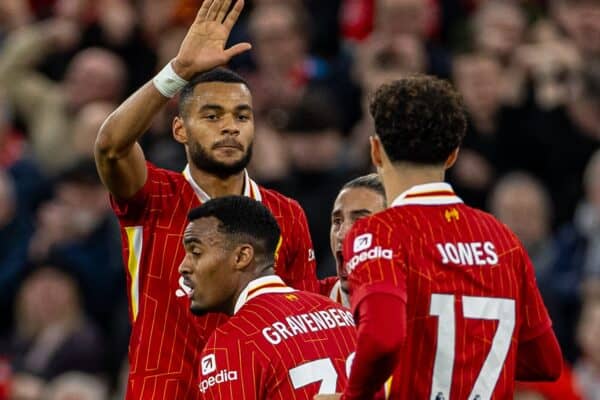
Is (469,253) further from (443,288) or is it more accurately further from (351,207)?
(351,207)

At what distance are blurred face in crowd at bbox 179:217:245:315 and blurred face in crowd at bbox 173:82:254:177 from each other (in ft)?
1.42

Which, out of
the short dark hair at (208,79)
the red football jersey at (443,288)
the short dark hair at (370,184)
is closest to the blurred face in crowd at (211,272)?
the short dark hair at (208,79)

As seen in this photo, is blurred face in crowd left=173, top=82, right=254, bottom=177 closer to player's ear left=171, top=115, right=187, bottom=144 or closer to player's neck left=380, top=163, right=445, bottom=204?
player's ear left=171, top=115, right=187, bottom=144

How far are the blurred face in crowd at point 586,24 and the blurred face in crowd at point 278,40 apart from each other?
2089 millimetres

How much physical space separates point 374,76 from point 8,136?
323 cm

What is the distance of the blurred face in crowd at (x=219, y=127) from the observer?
6.83 m

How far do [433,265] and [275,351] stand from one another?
80 cm

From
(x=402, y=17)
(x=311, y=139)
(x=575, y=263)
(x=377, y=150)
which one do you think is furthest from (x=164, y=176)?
(x=402, y=17)

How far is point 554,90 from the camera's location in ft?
40.3

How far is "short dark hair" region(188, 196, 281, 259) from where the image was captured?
21.3 ft

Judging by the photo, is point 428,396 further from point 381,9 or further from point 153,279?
point 381,9

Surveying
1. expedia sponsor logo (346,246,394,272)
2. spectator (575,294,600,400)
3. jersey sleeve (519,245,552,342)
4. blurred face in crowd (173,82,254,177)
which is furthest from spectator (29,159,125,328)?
expedia sponsor logo (346,246,394,272)

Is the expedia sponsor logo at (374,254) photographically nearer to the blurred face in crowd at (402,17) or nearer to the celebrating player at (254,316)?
the celebrating player at (254,316)

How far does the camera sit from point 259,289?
20.9 ft
